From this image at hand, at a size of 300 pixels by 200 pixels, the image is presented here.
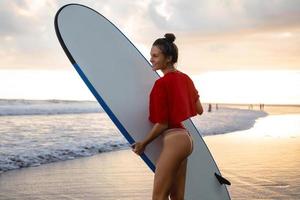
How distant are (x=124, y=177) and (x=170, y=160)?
2981 mm

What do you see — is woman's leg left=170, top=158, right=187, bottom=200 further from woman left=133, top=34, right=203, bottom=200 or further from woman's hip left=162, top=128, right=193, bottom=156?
woman's hip left=162, top=128, right=193, bottom=156

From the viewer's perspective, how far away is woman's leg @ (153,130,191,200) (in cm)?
244

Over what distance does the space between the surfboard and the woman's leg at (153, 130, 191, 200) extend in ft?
0.86

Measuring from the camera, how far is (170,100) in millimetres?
2369

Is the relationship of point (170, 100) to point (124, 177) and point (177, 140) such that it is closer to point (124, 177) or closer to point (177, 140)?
point (177, 140)

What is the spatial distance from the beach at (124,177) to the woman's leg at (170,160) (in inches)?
72.5

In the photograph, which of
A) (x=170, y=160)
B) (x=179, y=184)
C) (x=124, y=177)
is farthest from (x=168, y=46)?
(x=124, y=177)

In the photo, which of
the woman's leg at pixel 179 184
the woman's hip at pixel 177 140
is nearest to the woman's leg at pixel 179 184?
the woman's leg at pixel 179 184

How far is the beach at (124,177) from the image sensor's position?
174 inches

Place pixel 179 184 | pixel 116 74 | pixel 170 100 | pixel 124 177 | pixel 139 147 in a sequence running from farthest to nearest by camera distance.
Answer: pixel 124 177, pixel 116 74, pixel 179 184, pixel 139 147, pixel 170 100

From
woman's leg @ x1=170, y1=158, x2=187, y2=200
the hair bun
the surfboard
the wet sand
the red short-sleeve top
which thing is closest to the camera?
the red short-sleeve top

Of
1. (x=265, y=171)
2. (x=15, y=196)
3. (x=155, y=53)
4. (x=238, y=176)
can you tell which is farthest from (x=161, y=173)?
(x=265, y=171)

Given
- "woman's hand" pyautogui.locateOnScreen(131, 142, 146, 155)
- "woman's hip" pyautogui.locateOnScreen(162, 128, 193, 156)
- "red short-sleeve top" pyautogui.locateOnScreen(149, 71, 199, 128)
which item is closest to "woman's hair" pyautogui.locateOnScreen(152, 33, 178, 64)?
"red short-sleeve top" pyautogui.locateOnScreen(149, 71, 199, 128)

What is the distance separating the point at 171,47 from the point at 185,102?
338 mm
